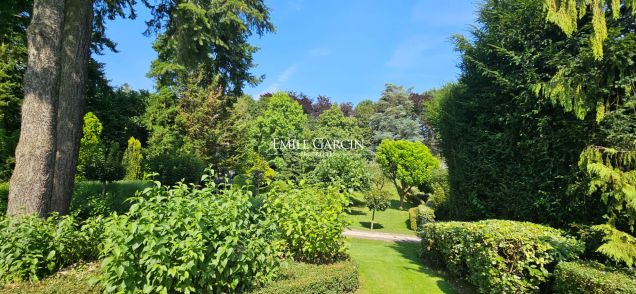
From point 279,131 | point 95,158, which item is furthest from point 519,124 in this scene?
point 279,131

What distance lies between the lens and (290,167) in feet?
73.9

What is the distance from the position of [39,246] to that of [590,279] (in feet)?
21.6

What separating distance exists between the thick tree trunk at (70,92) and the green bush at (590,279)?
25.9 ft

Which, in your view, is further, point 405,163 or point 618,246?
point 405,163

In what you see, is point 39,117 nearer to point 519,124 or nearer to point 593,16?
point 593,16

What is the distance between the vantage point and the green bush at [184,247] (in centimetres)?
303

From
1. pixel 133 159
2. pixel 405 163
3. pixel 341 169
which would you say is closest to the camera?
pixel 133 159

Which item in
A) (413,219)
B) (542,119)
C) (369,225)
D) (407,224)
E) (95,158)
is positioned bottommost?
(369,225)

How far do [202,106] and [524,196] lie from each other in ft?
46.0

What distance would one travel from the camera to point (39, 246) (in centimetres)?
382

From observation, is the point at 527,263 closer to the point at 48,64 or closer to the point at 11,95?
the point at 48,64

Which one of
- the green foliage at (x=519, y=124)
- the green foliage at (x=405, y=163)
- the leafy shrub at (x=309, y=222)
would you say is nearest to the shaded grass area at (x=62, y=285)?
the leafy shrub at (x=309, y=222)

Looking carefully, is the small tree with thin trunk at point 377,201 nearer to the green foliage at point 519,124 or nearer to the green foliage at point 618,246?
the green foliage at point 519,124

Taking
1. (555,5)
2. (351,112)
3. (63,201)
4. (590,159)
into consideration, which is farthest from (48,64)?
(351,112)
